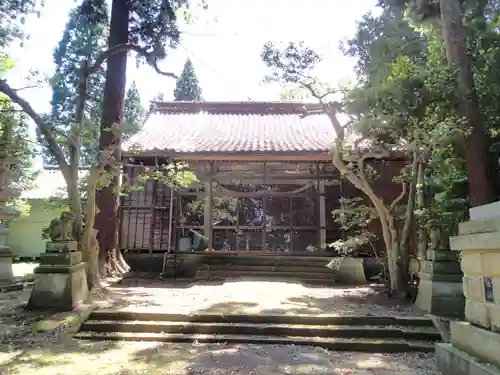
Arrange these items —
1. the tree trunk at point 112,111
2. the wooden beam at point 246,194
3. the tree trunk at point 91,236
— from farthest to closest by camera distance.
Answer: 1. the wooden beam at point 246,194
2. the tree trunk at point 112,111
3. the tree trunk at point 91,236

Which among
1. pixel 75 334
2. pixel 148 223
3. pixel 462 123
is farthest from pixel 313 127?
pixel 75 334

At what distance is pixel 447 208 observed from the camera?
6.26 meters

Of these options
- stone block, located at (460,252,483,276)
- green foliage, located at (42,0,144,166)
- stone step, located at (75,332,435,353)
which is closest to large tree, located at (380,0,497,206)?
stone block, located at (460,252,483,276)

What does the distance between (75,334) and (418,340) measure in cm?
497

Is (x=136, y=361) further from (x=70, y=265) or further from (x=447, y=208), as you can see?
(x=447, y=208)

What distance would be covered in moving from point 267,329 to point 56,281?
3.67 meters

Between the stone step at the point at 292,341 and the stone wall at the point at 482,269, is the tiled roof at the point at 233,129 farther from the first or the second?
the stone wall at the point at 482,269

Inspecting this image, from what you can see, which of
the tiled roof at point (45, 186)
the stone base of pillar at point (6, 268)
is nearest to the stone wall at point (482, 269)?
the stone base of pillar at point (6, 268)

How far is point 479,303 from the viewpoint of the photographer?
366cm

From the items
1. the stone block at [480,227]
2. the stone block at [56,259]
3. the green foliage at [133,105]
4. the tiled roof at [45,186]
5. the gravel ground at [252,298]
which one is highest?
the green foliage at [133,105]

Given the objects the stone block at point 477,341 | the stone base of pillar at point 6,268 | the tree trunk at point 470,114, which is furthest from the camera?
the stone base of pillar at point 6,268

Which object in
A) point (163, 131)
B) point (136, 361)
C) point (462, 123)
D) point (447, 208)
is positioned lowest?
point (136, 361)

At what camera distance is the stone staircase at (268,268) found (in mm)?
10836

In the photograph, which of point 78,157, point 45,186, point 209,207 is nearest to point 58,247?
point 78,157
